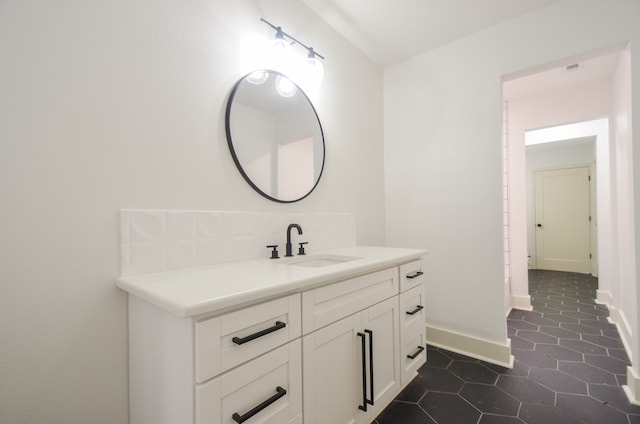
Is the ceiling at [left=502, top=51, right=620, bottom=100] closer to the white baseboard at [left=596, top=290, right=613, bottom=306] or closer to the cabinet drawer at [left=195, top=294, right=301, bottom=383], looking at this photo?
the white baseboard at [left=596, top=290, right=613, bottom=306]

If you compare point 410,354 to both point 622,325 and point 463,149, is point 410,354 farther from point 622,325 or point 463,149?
point 622,325

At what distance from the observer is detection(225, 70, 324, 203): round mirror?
1.49 meters

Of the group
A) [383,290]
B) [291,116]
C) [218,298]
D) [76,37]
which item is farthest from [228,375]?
[291,116]

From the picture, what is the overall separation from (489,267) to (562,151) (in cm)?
500

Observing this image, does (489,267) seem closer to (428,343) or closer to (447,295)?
(447,295)

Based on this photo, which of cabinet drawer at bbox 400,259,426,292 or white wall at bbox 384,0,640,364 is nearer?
cabinet drawer at bbox 400,259,426,292

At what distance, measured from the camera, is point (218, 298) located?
749 mm

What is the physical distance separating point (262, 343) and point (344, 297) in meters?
0.46

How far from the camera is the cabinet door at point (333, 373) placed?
1.04 m

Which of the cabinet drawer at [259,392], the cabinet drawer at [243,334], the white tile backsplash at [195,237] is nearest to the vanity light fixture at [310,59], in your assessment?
the white tile backsplash at [195,237]

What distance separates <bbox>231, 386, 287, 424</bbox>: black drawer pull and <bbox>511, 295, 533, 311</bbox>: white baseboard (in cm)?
341

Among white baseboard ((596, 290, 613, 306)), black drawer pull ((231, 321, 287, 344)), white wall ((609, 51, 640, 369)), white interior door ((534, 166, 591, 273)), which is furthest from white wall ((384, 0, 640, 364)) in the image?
white interior door ((534, 166, 591, 273))

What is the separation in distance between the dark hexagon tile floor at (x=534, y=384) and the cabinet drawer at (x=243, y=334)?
1.03m

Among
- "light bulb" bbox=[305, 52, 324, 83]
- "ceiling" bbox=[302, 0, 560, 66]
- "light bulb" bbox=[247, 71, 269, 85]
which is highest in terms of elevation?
"ceiling" bbox=[302, 0, 560, 66]
